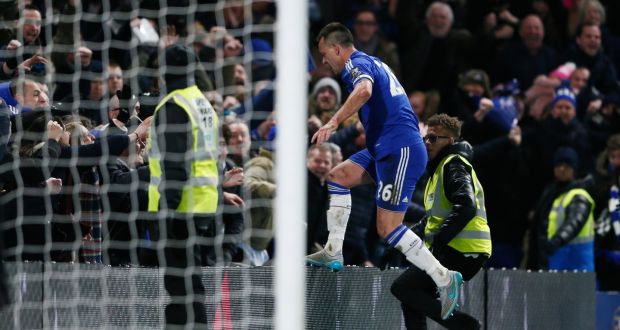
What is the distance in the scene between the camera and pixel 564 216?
1234cm

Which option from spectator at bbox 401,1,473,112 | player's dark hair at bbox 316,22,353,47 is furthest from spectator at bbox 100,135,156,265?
spectator at bbox 401,1,473,112

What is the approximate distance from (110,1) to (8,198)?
160 inches

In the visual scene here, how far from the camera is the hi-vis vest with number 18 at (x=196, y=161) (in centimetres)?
845

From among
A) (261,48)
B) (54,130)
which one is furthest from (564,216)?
(54,130)

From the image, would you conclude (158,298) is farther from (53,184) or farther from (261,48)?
(261,48)

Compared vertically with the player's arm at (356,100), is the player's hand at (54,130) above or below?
below

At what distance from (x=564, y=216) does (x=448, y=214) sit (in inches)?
140

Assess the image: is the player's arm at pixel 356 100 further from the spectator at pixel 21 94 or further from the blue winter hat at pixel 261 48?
the blue winter hat at pixel 261 48

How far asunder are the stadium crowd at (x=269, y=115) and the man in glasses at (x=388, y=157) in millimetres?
881

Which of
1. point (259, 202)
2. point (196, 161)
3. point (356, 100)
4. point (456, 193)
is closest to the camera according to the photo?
point (356, 100)

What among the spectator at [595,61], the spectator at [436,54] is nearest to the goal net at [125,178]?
the spectator at [436,54]

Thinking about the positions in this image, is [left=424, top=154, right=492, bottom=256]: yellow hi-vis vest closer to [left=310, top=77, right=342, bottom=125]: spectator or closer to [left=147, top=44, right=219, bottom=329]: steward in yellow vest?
[left=147, top=44, right=219, bottom=329]: steward in yellow vest

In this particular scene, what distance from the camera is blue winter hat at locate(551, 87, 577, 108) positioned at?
13.7 m

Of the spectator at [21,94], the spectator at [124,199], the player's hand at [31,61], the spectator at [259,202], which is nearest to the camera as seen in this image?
the spectator at [124,199]
